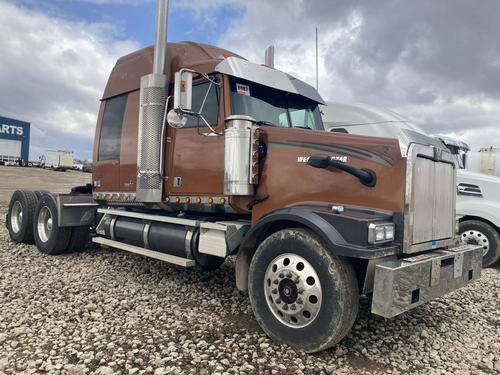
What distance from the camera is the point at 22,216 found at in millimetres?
7859

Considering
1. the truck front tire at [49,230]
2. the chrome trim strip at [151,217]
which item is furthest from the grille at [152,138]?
the truck front tire at [49,230]

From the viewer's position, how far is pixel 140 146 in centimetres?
526

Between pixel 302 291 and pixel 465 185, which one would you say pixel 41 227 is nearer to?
pixel 302 291

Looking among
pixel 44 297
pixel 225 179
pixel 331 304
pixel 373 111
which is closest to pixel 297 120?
pixel 225 179

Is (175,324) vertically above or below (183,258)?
below

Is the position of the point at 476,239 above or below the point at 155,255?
above

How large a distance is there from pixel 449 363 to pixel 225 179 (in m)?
2.64

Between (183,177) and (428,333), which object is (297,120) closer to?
(183,177)

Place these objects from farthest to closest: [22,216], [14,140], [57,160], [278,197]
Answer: [14,140]
[57,160]
[22,216]
[278,197]

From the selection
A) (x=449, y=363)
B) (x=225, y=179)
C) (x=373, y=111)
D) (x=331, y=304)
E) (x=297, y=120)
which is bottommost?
(x=449, y=363)

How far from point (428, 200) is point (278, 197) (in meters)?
1.41

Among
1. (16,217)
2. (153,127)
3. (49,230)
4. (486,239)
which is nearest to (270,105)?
(153,127)

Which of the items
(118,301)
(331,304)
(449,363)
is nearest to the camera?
(331,304)

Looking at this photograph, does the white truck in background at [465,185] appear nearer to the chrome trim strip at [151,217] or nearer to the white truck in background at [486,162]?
the chrome trim strip at [151,217]
